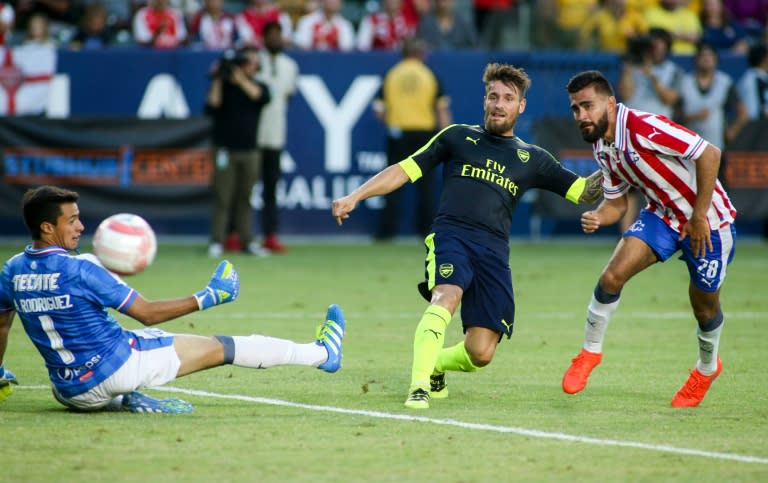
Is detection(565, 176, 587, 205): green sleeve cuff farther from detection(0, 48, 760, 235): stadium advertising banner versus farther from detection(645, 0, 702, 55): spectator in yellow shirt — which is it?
detection(645, 0, 702, 55): spectator in yellow shirt

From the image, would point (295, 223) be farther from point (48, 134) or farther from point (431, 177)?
point (48, 134)

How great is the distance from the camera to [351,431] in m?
6.75

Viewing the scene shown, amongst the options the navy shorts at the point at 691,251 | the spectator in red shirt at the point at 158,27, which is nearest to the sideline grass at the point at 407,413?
the navy shorts at the point at 691,251

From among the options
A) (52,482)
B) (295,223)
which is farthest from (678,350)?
(295,223)

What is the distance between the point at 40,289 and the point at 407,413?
2.13m

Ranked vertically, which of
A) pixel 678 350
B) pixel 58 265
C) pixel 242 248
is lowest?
pixel 242 248

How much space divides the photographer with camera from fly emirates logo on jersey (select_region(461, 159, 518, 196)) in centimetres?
876

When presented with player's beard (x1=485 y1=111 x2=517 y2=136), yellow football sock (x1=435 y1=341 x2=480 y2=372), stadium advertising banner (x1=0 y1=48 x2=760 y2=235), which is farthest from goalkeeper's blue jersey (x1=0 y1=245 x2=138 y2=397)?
stadium advertising banner (x1=0 y1=48 x2=760 y2=235)

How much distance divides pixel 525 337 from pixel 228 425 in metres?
4.29

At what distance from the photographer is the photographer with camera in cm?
1642

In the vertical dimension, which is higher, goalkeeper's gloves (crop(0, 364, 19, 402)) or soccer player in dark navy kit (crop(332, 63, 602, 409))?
soccer player in dark navy kit (crop(332, 63, 602, 409))

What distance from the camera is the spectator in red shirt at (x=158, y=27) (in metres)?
18.7

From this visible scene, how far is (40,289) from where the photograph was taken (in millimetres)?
6855

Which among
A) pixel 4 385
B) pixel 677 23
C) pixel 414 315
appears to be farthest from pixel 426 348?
pixel 677 23
